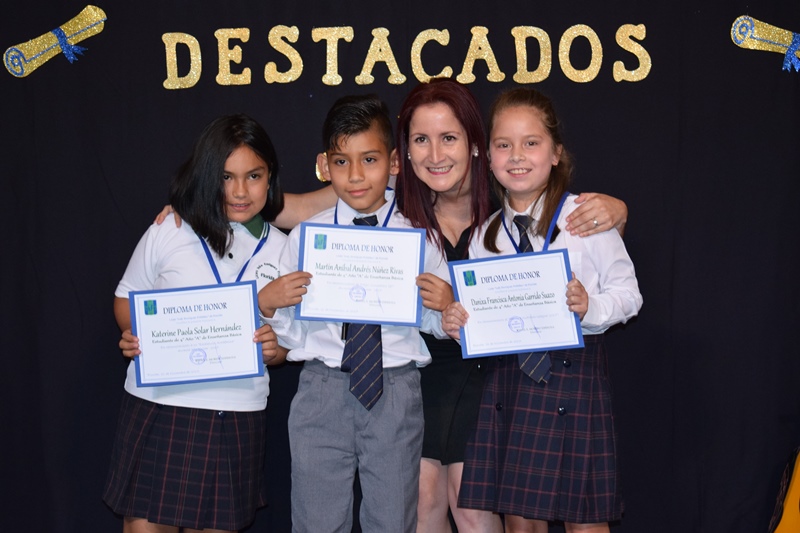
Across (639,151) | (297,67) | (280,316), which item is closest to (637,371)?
(639,151)

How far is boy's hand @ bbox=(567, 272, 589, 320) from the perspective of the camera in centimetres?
234

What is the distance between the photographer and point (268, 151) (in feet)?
9.20

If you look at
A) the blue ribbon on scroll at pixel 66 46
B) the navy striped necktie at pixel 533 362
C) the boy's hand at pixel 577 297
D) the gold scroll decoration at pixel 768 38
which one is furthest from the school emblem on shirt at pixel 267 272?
the gold scroll decoration at pixel 768 38

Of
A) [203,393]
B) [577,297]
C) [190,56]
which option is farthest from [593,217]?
[190,56]

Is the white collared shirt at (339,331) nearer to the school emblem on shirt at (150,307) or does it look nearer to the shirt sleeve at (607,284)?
the school emblem on shirt at (150,307)

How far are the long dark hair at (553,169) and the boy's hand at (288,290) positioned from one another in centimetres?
63

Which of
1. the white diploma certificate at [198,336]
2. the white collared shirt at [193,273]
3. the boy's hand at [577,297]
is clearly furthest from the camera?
the white collared shirt at [193,273]

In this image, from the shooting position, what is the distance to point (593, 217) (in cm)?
248

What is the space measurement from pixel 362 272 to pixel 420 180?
1.41ft

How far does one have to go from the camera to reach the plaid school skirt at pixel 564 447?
2441 millimetres

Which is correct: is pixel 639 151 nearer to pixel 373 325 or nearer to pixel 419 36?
pixel 419 36

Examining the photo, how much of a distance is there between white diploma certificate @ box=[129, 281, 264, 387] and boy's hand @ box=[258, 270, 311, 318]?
7 cm

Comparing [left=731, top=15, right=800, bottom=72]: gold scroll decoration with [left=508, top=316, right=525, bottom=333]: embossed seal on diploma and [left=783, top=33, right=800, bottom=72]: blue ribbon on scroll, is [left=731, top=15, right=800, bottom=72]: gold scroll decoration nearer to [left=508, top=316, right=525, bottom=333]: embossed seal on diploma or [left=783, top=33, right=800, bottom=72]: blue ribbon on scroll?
[left=783, top=33, right=800, bottom=72]: blue ribbon on scroll

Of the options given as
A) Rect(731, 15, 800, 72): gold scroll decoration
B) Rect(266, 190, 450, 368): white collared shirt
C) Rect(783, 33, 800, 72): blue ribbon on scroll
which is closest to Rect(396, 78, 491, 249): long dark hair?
Rect(266, 190, 450, 368): white collared shirt
